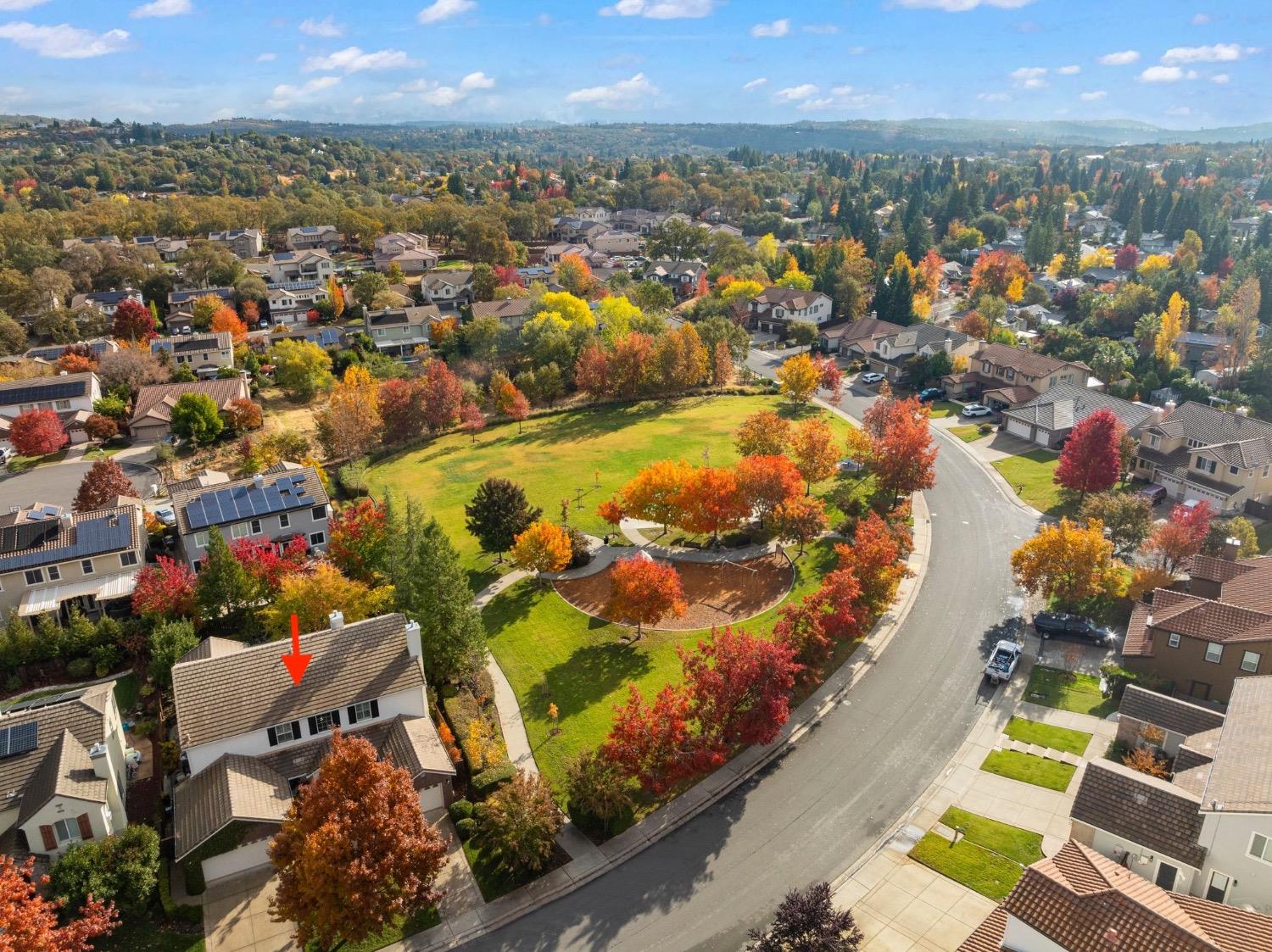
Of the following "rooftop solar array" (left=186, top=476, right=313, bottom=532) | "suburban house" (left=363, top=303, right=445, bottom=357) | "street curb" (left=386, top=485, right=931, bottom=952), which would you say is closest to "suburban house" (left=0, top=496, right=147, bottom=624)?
"rooftop solar array" (left=186, top=476, right=313, bottom=532)

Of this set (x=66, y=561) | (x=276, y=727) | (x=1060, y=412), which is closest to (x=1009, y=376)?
(x=1060, y=412)

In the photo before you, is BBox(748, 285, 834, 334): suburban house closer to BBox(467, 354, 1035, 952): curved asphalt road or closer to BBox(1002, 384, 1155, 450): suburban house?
BBox(1002, 384, 1155, 450): suburban house

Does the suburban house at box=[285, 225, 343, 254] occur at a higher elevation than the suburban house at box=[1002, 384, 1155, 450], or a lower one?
higher

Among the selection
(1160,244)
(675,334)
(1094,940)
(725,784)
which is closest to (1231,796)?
(1094,940)

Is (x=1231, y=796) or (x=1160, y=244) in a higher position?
(x=1160, y=244)

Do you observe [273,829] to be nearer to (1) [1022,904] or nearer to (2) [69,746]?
(2) [69,746]

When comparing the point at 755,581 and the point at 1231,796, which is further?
the point at 755,581
